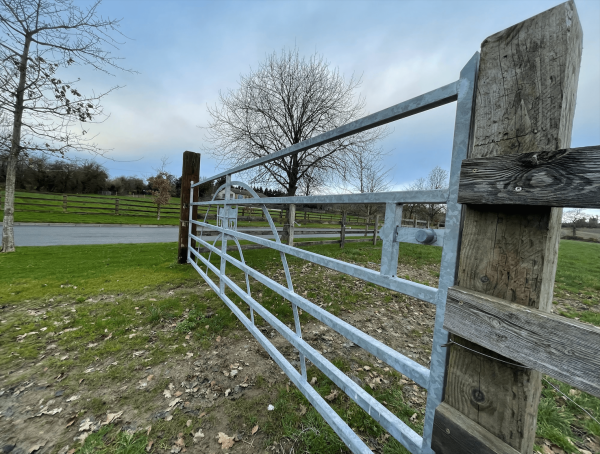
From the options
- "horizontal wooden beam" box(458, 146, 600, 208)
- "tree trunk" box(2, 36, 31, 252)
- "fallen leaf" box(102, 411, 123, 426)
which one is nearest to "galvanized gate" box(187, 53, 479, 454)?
"horizontal wooden beam" box(458, 146, 600, 208)

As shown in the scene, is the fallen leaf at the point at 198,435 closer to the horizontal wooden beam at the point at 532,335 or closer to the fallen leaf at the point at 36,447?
the fallen leaf at the point at 36,447

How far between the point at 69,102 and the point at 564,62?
8.99m

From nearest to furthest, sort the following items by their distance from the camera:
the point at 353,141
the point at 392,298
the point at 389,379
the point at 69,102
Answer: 1. the point at 389,379
2. the point at 392,298
3. the point at 69,102
4. the point at 353,141

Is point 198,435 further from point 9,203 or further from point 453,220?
point 9,203

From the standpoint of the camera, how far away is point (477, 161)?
712 mm

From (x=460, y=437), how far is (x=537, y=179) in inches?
30.7

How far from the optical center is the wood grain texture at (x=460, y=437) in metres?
0.68

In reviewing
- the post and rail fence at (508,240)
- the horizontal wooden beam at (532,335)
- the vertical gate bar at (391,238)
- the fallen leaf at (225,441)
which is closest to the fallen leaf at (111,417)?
the fallen leaf at (225,441)

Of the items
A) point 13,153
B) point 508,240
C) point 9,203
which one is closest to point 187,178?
point 13,153

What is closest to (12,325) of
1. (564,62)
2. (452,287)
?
(452,287)

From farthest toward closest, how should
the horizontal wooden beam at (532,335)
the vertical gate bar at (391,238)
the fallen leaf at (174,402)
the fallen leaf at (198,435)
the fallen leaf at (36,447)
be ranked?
the fallen leaf at (174,402) < the fallen leaf at (198,435) < the fallen leaf at (36,447) < the vertical gate bar at (391,238) < the horizontal wooden beam at (532,335)

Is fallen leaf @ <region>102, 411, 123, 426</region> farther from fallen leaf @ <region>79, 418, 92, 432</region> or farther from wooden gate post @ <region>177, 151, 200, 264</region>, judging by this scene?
wooden gate post @ <region>177, 151, 200, 264</region>

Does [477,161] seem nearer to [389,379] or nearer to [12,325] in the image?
[389,379]

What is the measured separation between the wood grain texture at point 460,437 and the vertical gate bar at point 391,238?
492mm
